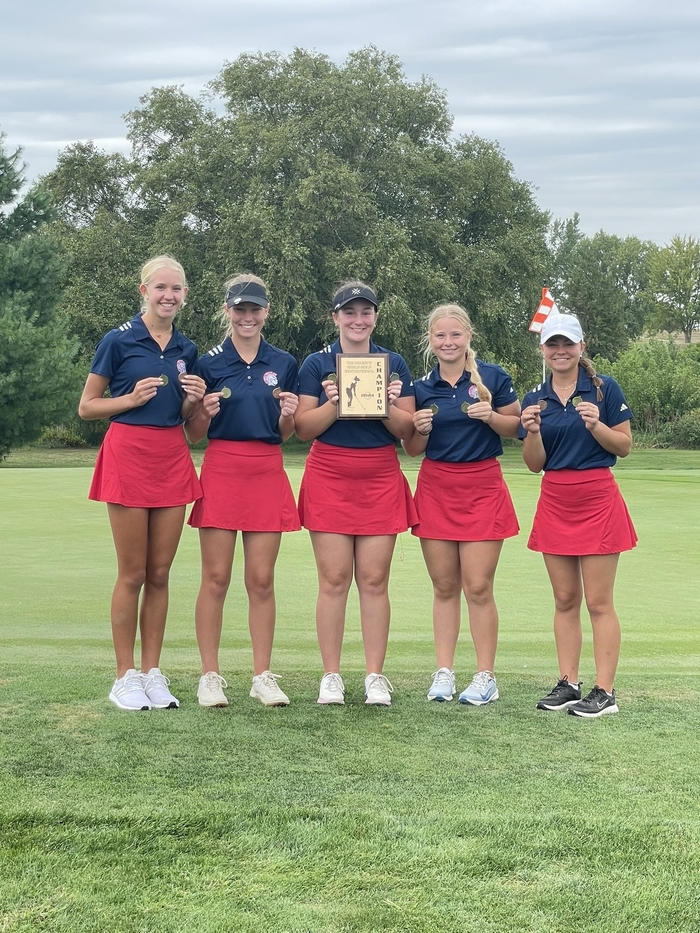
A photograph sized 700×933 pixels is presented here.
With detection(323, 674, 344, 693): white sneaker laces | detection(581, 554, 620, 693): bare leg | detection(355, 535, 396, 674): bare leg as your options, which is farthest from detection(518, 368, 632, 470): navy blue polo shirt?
detection(323, 674, 344, 693): white sneaker laces

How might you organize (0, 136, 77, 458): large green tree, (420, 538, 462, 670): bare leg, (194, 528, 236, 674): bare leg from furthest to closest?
(0, 136, 77, 458): large green tree < (420, 538, 462, 670): bare leg < (194, 528, 236, 674): bare leg

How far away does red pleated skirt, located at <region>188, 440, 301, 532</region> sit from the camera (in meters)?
4.98

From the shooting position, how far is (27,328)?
648 inches

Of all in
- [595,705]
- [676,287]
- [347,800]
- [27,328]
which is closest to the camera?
[347,800]

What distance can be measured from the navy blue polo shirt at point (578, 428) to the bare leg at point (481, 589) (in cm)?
50

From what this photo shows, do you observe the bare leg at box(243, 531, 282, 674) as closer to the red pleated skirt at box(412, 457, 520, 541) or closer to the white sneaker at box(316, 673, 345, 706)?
the white sneaker at box(316, 673, 345, 706)

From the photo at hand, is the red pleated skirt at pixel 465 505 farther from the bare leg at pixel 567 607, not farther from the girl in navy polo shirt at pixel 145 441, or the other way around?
the girl in navy polo shirt at pixel 145 441

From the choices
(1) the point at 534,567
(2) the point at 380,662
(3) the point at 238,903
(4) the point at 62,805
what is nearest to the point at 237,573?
(1) the point at 534,567

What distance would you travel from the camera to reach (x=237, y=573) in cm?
898

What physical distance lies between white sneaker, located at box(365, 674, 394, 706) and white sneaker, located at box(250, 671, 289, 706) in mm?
361

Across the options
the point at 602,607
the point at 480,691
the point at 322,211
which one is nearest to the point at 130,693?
the point at 480,691

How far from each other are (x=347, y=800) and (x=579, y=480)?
1.96 m

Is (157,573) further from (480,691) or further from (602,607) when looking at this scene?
(602,607)

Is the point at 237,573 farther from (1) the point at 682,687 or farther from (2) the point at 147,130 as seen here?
(2) the point at 147,130
